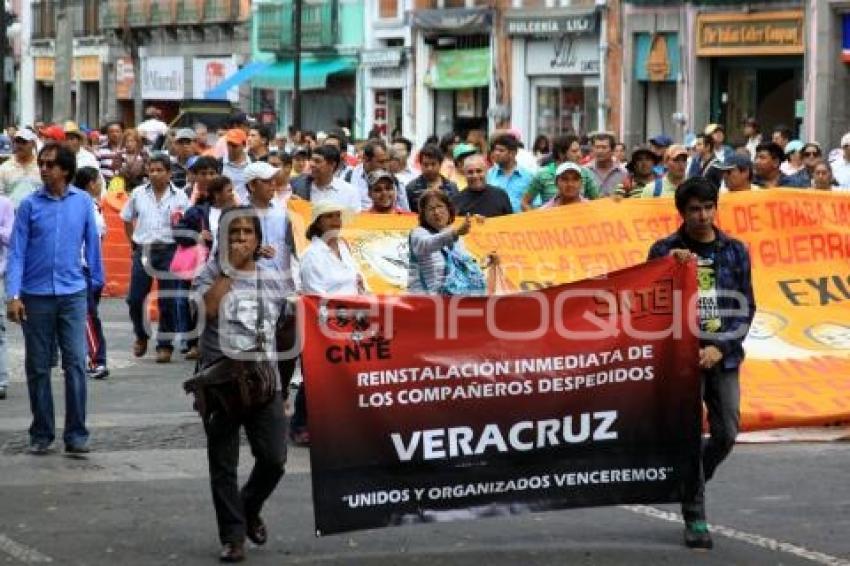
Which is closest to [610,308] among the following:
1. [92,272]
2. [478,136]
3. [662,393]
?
[662,393]

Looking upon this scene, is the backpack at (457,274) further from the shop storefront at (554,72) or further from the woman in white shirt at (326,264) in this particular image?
the shop storefront at (554,72)

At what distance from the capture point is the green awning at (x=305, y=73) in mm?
50906

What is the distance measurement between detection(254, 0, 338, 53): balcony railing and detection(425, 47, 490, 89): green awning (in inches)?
185

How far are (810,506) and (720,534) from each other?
93 centimetres

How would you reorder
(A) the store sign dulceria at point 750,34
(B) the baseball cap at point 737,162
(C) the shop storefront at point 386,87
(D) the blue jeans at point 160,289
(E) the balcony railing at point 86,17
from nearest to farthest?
1. (B) the baseball cap at point 737,162
2. (D) the blue jeans at point 160,289
3. (A) the store sign dulceria at point 750,34
4. (C) the shop storefront at point 386,87
5. (E) the balcony railing at point 86,17

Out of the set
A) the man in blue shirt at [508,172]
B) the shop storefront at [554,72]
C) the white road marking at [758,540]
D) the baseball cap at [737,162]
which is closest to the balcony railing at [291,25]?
the shop storefront at [554,72]

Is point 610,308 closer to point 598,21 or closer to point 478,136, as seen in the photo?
point 478,136

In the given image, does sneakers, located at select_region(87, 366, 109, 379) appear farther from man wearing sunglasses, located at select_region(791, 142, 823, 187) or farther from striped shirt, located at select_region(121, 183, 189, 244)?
man wearing sunglasses, located at select_region(791, 142, 823, 187)

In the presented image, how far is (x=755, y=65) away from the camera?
1475 inches

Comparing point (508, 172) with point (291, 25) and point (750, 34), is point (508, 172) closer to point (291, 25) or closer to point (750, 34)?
point (750, 34)

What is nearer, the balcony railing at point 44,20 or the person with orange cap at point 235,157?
the person with orange cap at point 235,157

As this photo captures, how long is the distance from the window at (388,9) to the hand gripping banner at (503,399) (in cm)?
3980

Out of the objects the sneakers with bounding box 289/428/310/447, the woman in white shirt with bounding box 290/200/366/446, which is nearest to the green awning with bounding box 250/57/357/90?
the sneakers with bounding box 289/428/310/447

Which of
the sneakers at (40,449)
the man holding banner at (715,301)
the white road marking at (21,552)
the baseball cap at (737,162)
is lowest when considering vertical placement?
the white road marking at (21,552)
